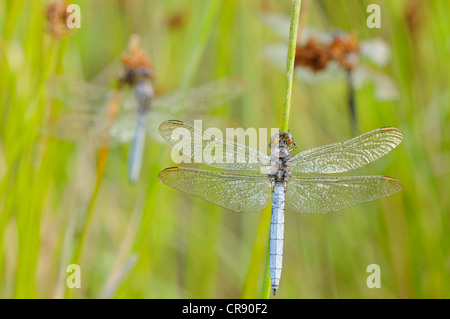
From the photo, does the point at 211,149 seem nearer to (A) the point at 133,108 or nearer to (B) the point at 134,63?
(B) the point at 134,63

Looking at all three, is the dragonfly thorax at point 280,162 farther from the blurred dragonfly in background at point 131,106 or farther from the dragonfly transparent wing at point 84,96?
the dragonfly transparent wing at point 84,96

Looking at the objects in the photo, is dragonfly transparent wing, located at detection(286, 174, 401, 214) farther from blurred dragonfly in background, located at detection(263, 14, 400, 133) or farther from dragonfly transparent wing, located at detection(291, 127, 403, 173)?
blurred dragonfly in background, located at detection(263, 14, 400, 133)

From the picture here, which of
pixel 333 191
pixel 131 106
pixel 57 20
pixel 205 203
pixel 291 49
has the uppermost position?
pixel 131 106

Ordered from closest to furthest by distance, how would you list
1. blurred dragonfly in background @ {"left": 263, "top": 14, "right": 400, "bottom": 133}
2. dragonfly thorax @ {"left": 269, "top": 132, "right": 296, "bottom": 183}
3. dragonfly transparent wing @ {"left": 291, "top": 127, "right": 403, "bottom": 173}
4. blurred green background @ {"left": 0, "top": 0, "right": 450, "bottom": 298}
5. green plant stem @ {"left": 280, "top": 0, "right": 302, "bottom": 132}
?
1. green plant stem @ {"left": 280, "top": 0, "right": 302, "bottom": 132}
2. dragonfly transparent wing @ {"left": 291, "top": 127, "right": 403, "bottom": 173}
3. dragonfly thorax @ {"left": 269, "top": 132, "right": 296, "bottom": 183}
4. blurred green background @ {"left": 0, "top": 0, "right": 450, "bottom": 298}
5. blurred dragonfly in background @ {"left": 263, "top": 14, "right": 400, "bottom": 133}

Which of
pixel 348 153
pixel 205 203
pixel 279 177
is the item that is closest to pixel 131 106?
pixel 205 203

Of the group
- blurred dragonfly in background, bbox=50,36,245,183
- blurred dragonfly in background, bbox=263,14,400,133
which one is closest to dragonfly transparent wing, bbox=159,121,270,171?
blurred dragonfly in background, bbox=50,36,245,183

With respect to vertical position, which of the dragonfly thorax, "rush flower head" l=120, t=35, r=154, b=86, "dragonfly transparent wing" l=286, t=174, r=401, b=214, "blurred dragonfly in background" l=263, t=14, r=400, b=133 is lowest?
"dragonfly transparent wing" l=286, t=174, r=401, b=214

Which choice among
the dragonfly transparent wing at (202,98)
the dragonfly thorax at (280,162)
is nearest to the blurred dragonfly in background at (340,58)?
the dragonfly transparent wing at (202,98)
